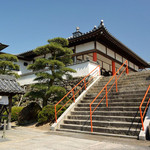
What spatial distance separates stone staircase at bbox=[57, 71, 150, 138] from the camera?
6.65 meters

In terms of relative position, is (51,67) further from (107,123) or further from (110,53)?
(110,53)

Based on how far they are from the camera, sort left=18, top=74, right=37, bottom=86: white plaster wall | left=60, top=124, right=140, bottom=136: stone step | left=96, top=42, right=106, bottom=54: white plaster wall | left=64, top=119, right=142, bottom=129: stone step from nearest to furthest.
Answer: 1. left=60, top=124, right=140, bottom=136: stone step
2. left=64, top=119, right=142, bottom=129: stone step
3. left=96, top=42, right=106, bottom=54: white plaster wall
4. left=18, top=74, right=37, bottom=86: white plaster wall

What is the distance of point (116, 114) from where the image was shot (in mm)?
7531

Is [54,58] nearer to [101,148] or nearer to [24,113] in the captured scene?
[24,113]

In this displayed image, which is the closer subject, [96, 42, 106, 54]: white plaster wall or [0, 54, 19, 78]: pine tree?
[0, 54, 19, 78]: pine tree

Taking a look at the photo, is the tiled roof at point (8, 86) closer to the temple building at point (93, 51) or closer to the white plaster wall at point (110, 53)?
the temple building at point (93, 51)

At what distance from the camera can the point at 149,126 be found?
5945 mm

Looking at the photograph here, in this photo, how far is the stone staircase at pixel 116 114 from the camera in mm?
6652

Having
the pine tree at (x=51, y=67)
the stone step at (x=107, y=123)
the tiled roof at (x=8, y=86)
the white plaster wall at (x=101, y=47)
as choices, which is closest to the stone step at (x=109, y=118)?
the stone step at (x=107, y=123)

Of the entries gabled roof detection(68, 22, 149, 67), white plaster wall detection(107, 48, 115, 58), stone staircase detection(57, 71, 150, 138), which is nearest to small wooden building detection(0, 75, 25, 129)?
stone staircase detection(57, 71, 150, 138)

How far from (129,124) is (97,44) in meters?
9.77

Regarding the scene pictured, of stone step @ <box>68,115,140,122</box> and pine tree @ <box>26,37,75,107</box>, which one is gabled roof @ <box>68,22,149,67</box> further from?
stone step @ <box>68,115,140,122</box>

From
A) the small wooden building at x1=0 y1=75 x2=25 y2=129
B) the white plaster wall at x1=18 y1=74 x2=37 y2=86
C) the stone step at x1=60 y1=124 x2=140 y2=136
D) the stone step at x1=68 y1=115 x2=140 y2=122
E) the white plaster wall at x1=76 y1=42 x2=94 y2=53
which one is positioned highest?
the white plaster wall at x1=76 y1=42 x2=94 y2=53

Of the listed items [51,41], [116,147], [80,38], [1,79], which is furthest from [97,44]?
[116,147]
